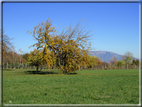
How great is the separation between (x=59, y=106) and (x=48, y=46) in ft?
67.6

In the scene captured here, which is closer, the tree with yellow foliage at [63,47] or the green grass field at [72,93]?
the green grass field at [72,93]

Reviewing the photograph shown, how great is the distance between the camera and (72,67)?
27.0 meters

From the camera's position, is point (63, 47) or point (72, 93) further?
point (63, 47)

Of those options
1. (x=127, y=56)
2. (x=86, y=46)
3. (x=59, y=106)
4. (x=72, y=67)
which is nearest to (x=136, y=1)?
(x=59, y=106)

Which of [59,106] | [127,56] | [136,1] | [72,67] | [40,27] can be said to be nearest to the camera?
[59,106]

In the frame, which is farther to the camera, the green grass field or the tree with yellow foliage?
the tree with yellow foliage

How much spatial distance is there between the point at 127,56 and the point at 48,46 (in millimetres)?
42810

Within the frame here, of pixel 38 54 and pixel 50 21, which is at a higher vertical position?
pixel 50 21

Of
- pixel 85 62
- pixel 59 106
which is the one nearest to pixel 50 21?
pixel 85 62

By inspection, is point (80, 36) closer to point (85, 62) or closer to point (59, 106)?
point (85, 62)

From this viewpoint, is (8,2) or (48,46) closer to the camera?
(8,2)

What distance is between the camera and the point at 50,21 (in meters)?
25.1

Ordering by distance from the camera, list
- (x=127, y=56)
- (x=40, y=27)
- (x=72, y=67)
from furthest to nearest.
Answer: (x=127, y=56) → (x=72, y=67) → (x=40, y=27)

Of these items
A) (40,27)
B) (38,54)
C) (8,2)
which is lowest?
(38,54)
